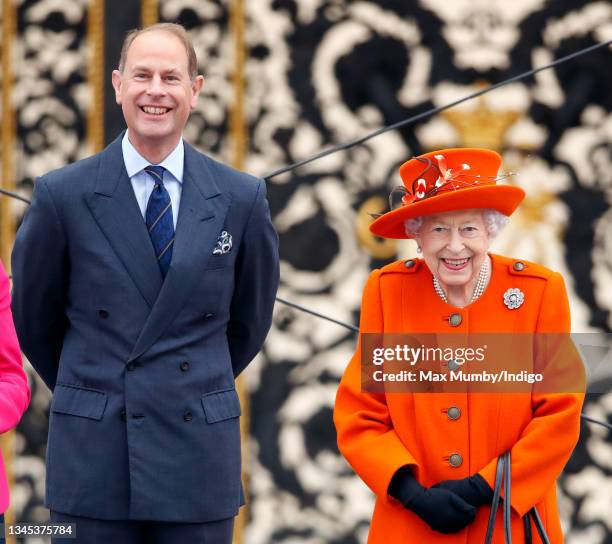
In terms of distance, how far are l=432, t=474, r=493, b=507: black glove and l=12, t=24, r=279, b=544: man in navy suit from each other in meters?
0.51

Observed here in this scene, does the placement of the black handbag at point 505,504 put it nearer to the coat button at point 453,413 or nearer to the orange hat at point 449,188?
the coat button at point 453,413

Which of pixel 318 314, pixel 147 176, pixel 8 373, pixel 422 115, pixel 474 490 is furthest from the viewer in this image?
pixel 318 314

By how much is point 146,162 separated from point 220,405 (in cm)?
53

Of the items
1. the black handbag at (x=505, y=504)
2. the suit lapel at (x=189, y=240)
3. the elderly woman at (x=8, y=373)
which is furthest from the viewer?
the suit lapel at (x=189, y=240)

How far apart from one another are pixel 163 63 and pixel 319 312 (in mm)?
1368

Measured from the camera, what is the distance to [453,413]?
3584 mm

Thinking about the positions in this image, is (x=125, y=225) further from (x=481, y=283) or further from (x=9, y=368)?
(x=481, y=283)

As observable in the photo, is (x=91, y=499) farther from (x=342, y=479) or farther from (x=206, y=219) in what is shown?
(x=342, y=479)

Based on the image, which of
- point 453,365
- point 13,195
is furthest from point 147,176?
point 13,195

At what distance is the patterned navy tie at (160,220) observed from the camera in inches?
144

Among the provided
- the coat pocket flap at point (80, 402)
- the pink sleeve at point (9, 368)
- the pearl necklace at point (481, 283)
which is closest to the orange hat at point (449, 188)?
the pearl necklace at point (481, 283)

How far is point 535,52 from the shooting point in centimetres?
A: 480

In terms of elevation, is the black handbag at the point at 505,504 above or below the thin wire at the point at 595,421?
below

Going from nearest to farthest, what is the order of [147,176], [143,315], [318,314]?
[143,315] < [147,176] < [318,314]
